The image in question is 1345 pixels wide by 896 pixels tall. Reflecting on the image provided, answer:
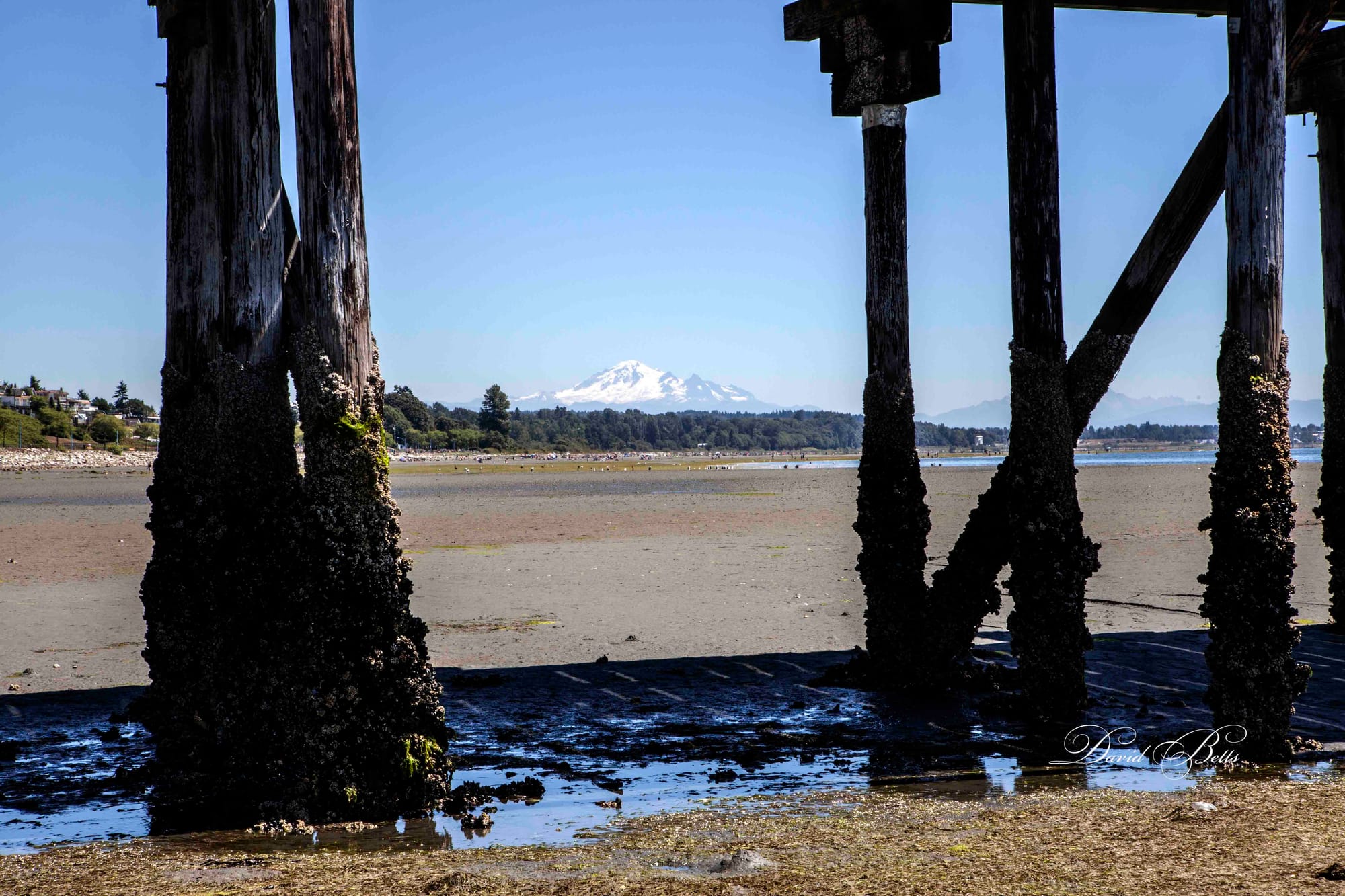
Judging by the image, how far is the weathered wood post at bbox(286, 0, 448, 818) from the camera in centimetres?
529

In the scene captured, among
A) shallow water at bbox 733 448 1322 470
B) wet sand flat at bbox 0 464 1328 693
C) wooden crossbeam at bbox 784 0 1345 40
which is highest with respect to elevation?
wooden crossbeam at bbox 784 0 1345 40

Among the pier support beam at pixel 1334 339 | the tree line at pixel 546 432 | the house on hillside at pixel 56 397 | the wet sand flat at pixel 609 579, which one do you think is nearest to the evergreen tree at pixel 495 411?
the tree line at pixel 546 432

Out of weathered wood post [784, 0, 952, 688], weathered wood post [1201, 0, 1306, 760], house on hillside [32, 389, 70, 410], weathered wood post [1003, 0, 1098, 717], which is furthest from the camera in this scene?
house on hillside [32, 389, 70, 410]

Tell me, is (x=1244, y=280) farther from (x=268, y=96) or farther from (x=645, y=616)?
(x=645, y=616)

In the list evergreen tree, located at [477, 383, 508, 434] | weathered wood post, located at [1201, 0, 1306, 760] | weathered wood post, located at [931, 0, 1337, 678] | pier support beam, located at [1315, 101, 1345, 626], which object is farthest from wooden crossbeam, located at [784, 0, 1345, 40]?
evergreen tree, located at [477, 383, 508, 434]

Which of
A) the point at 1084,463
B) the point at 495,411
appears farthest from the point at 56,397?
the point at 1084,463

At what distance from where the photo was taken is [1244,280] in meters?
6.20

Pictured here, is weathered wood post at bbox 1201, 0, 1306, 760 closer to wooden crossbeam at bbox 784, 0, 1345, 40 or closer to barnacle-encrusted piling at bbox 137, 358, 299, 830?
wooden crossbeam at bbox 784, 0, 1345, 40

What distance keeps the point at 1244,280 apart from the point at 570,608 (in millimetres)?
7839

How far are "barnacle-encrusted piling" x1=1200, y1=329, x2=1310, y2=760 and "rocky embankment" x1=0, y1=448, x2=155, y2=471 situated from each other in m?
69.2

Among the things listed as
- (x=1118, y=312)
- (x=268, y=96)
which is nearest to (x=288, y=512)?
(x=268, y=96)

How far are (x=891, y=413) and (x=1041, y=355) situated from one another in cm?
131

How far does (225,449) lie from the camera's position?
5.59 m

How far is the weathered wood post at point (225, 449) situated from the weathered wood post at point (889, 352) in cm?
405
